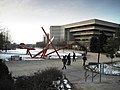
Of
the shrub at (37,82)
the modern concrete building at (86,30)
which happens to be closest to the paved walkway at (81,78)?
the shrub at (37,82)

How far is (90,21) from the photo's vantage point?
4168 inches

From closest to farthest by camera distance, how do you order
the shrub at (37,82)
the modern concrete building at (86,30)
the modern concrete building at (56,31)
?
1. the shrub at (37,82)
2. the modern concrete building at (86,30)
3. the modern concrete building at (56,31)

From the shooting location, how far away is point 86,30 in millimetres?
110875

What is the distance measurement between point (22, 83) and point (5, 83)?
1.56 meters

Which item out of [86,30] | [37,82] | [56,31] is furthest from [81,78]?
[56,31]

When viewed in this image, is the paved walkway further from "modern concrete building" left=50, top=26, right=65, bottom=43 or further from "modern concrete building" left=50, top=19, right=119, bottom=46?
"modern concrete building" left=50, top=26, right=65, bottom=43

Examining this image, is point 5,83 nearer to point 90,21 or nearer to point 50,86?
point 50,86

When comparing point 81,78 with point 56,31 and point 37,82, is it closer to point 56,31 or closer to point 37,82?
point 37,82

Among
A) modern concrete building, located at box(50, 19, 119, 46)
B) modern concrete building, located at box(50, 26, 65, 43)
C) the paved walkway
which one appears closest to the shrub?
the paved walkway

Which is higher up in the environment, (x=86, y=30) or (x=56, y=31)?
(x=56, y=31)

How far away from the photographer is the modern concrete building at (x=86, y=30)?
345ft

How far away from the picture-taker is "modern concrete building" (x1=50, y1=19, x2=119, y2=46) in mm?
105250

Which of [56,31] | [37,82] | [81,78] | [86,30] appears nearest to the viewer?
[37,82]

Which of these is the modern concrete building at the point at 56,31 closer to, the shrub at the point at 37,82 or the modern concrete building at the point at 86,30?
the modern concrete building at the point at 86,30
